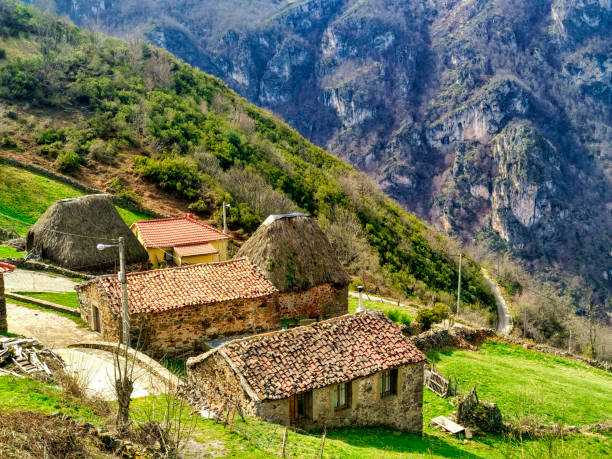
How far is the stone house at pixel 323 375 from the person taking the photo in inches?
556

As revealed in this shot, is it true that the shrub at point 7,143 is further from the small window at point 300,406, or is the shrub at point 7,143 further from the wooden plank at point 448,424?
the wooden plank at point 448,424

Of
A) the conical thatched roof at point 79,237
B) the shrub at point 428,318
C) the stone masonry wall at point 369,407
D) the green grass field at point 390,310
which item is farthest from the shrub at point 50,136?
the stone masonry wall at point 369,407

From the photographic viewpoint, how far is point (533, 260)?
453 ft

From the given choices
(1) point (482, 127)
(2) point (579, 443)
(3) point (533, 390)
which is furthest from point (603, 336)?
(1) point (482, 127)

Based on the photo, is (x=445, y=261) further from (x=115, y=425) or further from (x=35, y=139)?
(x=115, y=425)

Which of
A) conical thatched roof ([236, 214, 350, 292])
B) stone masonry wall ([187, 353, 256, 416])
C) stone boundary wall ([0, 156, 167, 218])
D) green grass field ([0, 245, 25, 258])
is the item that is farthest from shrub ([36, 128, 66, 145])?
stone masonry wall ([187, 353, 256, 416])

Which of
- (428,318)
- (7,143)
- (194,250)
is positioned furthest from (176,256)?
(7,143)

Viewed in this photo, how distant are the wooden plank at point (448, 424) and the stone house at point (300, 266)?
8.12m

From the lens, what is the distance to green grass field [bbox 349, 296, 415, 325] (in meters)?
31.3

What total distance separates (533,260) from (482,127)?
2508 inches

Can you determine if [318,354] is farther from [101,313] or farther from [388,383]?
[101,313]

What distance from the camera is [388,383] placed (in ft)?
53.4

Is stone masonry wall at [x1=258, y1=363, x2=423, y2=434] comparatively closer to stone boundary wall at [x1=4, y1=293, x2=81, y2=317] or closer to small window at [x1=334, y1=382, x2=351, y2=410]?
small window at [x1=334, y1=382, x2=351, y2=410]

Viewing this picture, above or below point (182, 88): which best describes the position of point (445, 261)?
below
